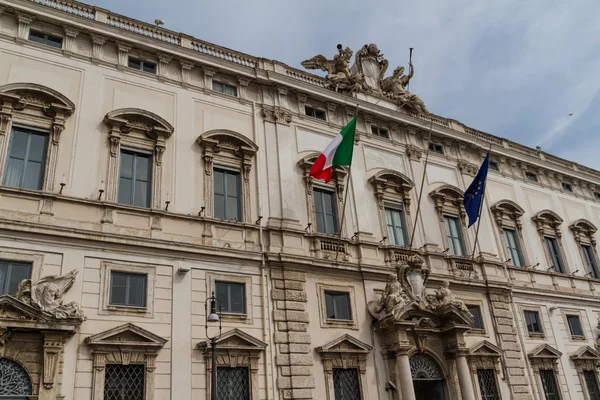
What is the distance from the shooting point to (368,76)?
Result: 26078 millimetres

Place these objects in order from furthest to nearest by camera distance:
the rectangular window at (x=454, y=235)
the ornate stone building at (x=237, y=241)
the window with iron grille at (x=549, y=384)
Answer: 1. the rectangular window at (x=454, y=235)
2. the window with iron grille at (x=549, y=384)
3. the ornate stone building at (x=237, y=241)

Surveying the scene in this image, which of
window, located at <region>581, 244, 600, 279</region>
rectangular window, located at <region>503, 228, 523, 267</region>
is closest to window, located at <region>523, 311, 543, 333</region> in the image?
rectangular window, located at <region>503, 228, 523, 267</region>

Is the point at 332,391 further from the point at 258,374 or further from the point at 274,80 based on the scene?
the point at 274,80

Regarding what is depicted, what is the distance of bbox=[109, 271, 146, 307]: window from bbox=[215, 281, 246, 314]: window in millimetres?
2339

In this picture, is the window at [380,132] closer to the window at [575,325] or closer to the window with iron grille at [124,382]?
the window at [575,325]

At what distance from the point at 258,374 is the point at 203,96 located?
9973 millimetres

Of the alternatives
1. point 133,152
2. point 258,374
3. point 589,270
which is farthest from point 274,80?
point 589,270

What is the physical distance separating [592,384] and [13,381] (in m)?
23.7

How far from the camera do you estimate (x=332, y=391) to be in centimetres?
1727

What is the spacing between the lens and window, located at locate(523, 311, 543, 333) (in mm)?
24234

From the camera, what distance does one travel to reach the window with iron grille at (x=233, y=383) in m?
15.6

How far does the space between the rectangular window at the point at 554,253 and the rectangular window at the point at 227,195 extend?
1745 centimetres

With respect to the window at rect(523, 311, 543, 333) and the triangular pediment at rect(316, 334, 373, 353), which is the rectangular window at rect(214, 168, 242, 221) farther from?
the window at rect(523, 311, 543, 333)

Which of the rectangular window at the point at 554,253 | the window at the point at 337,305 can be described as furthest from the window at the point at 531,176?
the window at the point at 337,305
